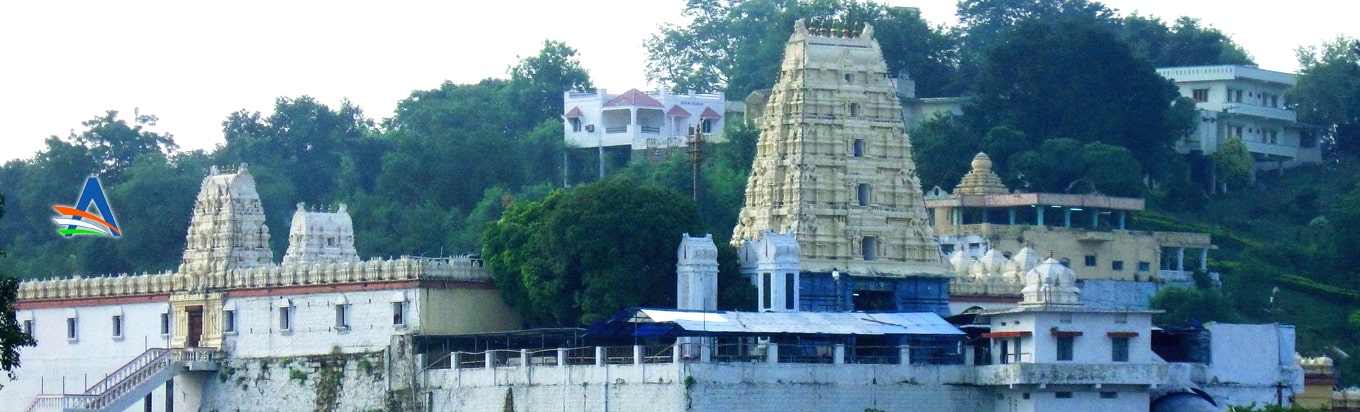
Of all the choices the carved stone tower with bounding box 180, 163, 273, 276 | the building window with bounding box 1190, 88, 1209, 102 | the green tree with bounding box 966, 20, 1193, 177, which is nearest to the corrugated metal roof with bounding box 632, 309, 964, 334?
the carved stone tower with bounding box 180, 163, 273, 276

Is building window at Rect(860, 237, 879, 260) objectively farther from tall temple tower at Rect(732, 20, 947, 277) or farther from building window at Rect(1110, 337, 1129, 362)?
building window at Rect(1110, 337, 1129, 362)

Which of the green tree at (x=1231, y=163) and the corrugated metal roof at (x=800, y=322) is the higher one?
the green tree at (x=1231, y=163)

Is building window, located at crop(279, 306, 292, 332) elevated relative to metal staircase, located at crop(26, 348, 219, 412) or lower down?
elevated

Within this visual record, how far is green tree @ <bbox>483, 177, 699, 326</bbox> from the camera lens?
282 ft

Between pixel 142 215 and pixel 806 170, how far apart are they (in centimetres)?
4144

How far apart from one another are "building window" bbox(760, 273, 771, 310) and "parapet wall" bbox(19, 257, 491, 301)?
28.0 feet

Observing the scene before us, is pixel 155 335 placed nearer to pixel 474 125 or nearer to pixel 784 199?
pixel 784 199

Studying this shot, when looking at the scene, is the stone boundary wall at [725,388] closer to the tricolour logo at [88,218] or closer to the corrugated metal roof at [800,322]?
the corrugated metal roof at [800,322]

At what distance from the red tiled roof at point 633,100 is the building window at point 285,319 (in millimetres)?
40419

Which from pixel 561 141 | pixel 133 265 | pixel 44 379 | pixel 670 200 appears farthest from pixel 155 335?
pixel 561 141

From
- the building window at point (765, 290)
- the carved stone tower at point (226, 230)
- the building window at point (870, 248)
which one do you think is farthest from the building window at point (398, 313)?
the building window at point (870, 248)

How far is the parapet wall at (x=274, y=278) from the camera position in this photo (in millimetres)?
88250

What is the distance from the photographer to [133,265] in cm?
12088

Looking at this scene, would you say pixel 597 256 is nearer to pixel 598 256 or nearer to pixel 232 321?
pixel 598 256
